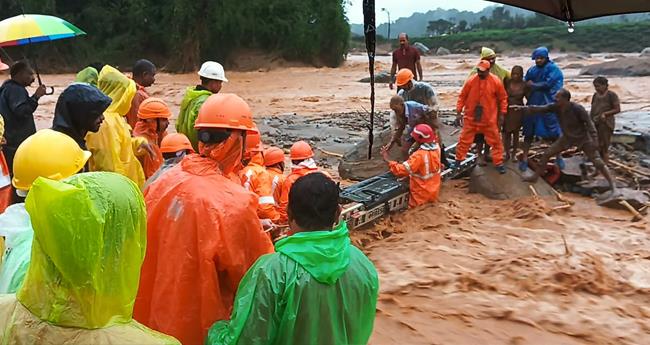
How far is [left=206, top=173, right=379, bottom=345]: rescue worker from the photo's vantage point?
6.95 feet

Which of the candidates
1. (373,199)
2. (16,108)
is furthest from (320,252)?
(373,199)

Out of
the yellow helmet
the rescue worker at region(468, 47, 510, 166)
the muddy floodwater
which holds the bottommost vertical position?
the muddy floodwater

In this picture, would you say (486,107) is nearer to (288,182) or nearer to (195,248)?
(288,182)

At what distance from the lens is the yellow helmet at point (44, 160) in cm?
245

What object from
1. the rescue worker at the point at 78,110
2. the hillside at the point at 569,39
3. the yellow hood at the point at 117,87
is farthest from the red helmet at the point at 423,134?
the hillside at the point at 569,39

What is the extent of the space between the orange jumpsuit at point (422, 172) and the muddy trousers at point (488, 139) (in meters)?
1.12

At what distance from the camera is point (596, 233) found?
7.19 m

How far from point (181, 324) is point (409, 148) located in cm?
656

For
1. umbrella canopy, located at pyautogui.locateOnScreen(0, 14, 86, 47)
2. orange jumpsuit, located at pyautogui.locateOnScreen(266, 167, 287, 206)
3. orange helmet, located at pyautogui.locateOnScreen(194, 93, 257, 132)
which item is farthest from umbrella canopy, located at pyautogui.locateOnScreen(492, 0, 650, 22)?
umbrella canopy, located at pyautogui.locateOnScreen(0, 14, 86, 47)

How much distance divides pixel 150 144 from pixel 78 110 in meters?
1.85

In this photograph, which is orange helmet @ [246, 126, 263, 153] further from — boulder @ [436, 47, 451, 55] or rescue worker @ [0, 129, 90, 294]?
boulder @ [436, 47, 451, 55]

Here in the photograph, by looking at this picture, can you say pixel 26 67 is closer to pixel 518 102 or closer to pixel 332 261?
pixel 332 261

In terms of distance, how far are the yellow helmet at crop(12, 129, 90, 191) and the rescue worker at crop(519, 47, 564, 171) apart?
23.5 feet

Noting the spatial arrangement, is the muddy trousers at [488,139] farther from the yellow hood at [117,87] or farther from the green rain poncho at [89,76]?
the yellow hood at [117,87]
